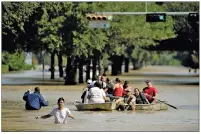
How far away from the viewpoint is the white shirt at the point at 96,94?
31342mm

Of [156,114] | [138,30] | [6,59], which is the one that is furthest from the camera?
[6,59]

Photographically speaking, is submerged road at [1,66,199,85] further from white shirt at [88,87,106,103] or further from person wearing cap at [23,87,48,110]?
white shirt at [88,87,106,103]

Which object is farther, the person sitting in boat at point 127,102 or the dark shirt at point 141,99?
the dark shirt at point 141,99

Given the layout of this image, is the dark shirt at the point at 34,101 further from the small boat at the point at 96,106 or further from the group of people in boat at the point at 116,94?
the group of people in boat at the point at 116,94

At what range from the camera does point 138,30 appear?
212 feet

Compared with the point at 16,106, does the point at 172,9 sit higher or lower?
higher

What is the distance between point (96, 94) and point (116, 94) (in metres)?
2.50

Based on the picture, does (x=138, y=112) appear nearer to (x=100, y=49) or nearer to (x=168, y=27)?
(x=100, y=49)

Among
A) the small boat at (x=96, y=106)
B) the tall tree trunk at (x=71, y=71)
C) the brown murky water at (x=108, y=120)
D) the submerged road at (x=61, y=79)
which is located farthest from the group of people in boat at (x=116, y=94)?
the submerged road at (x=61, y=79)

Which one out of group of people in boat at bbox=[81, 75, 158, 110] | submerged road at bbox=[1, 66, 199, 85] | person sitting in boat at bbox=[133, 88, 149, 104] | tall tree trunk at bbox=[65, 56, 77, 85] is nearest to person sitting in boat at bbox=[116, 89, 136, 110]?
group of people in boat at bbox=[81, 75, 158, 110]

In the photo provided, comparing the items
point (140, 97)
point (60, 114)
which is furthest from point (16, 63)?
point (60, 114)

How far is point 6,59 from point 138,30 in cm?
3995

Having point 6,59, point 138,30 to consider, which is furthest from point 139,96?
point 6,59

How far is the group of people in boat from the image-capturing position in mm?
31562
